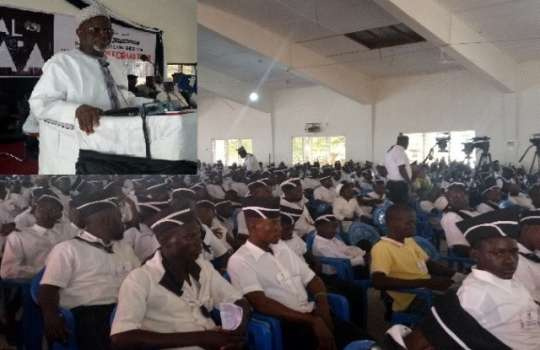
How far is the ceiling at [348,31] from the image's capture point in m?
2.75

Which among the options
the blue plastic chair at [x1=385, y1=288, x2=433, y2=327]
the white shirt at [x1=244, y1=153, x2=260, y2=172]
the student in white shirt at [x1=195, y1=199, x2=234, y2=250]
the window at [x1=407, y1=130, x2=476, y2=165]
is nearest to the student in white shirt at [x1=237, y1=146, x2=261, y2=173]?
the white shirt at [x1=244, y1=153, x2=260, y2=172]

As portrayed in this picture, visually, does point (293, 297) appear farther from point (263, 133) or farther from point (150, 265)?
point (263, 133)

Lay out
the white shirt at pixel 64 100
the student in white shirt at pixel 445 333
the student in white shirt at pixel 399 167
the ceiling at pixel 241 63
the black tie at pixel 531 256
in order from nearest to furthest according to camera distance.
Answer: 1. the student in white shirt at pixel 445 333
2. the white shirt at pixel 64 100
3. the black tie at pixel 531 256
4. the ceiling at pixel 241 63
5. the student in white shirt at pixel 399 167

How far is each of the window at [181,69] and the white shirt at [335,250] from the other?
1.48m

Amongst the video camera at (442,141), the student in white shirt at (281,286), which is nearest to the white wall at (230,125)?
the student in white shirt at (281,286)

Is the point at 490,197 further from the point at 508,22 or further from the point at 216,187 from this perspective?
the point at 216,187

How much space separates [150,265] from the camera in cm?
158

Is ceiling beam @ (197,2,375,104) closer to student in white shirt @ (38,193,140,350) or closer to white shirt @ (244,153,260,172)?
white shirt @ (244,153,260,172)

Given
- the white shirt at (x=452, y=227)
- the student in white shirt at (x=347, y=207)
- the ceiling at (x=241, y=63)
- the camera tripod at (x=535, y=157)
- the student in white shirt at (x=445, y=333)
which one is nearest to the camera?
the student in white shirt at (x=445, y=333)

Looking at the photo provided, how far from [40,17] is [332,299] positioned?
1.51m

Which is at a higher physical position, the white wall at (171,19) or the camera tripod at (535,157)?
the white wall at (171,19)

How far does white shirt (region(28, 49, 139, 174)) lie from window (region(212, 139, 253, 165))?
75 cm

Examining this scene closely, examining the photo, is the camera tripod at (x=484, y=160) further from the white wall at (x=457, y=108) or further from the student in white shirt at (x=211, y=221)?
the student in white shirt at (x=211, y=221)

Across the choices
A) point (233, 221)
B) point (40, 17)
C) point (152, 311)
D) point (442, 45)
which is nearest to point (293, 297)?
point (152, 311)
